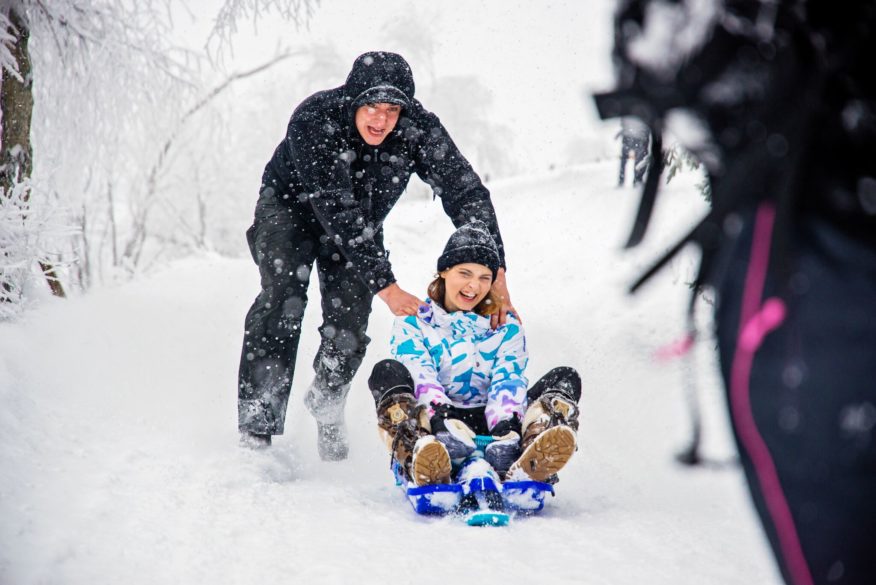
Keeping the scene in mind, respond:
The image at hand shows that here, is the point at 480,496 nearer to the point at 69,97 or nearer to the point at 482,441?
the point at 482,441

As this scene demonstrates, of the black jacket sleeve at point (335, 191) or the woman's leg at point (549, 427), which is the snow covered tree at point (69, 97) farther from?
the woman's leg at point (549, 427)

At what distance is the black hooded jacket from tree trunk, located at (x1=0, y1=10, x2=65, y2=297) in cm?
203

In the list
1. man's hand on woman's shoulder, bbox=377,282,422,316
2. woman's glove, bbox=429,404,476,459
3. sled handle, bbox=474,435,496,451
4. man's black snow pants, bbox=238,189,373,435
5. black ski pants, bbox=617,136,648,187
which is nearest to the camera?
black ski pants, bbox=617,136,648,187

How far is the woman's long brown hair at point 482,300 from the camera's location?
3.41 metres

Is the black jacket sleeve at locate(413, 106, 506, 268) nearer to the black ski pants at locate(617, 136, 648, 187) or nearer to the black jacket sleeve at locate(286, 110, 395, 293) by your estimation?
the black jacket sleeve at locate(286, 110, 395, 293)

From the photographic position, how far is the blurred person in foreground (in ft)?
2.86

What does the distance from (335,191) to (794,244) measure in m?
2.55

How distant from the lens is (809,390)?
892 mm

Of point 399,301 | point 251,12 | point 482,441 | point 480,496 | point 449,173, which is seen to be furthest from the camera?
point 251,12

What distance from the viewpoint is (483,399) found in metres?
3.30

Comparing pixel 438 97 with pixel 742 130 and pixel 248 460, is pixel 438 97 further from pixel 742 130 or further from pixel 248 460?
pixel 742 130

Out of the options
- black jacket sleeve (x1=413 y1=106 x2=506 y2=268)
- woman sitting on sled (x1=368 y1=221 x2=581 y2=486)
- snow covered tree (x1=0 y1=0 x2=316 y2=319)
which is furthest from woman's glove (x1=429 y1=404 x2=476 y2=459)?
snow covered tree (x1=0 y1=0 x2=316 y2=319)

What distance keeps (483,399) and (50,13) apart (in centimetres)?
394

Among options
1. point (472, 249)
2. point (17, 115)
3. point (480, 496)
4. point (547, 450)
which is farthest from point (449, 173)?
point (17, 115)
